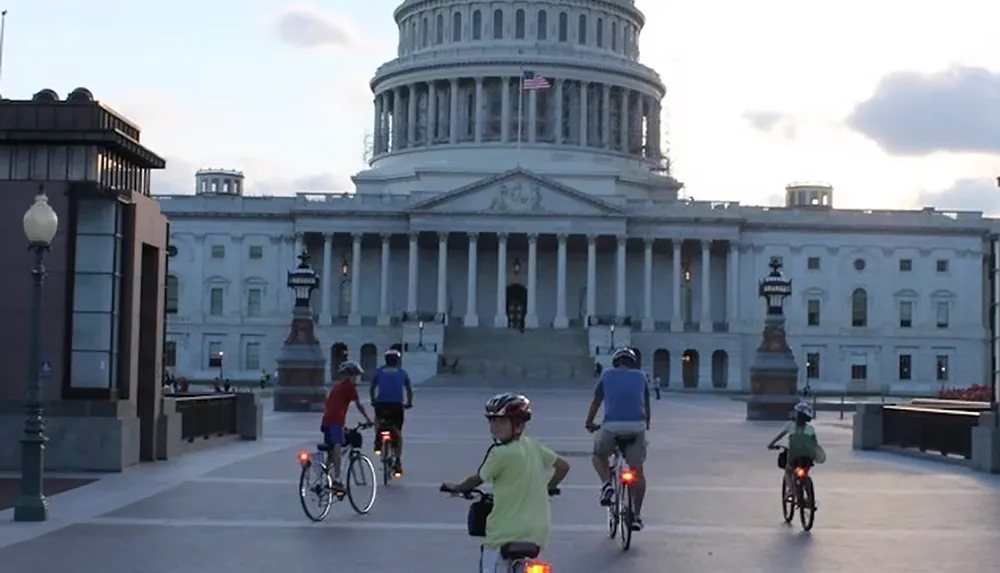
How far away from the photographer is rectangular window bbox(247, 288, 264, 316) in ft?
381

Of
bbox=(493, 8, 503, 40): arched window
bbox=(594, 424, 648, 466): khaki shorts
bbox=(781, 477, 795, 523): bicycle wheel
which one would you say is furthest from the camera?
bbox=(493, 8, 503, 40): arched window

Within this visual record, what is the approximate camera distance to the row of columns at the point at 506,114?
130000 mm

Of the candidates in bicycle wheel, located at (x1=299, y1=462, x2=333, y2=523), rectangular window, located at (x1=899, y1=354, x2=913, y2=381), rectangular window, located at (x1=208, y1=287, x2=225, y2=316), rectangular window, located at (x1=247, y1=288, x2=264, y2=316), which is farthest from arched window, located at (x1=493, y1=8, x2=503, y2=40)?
bicycle wheel, located at (x1=299, y1=462, x2=333, y2=523)

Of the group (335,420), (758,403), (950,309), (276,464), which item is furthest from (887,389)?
(335,420)

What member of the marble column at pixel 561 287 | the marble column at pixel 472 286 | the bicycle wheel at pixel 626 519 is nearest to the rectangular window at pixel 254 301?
the marble column at pixel 472 286

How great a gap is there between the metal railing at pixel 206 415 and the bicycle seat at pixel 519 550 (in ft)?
72.2

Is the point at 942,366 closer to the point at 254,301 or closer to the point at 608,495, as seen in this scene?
the point at 254,301

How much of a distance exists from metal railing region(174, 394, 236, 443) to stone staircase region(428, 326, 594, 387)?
54.5 metres

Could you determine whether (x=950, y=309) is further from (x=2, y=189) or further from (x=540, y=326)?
(x=2, y=189)

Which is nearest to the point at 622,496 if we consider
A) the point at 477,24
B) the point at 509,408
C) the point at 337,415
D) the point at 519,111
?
the point at 337,415

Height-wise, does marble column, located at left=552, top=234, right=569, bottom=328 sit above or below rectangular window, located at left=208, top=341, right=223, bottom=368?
above

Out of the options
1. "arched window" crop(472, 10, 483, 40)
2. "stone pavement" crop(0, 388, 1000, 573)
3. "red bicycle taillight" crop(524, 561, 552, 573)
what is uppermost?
"arched window" crop(472, 10, 483, 40)

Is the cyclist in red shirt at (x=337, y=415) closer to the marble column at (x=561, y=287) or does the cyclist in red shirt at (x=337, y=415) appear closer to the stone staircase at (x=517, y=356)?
the stone staircase at (x=517, y=356)

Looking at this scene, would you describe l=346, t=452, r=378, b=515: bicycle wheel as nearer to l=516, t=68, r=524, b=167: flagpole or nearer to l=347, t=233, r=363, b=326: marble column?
l=347, t=233, r=363, b=326: marble column
